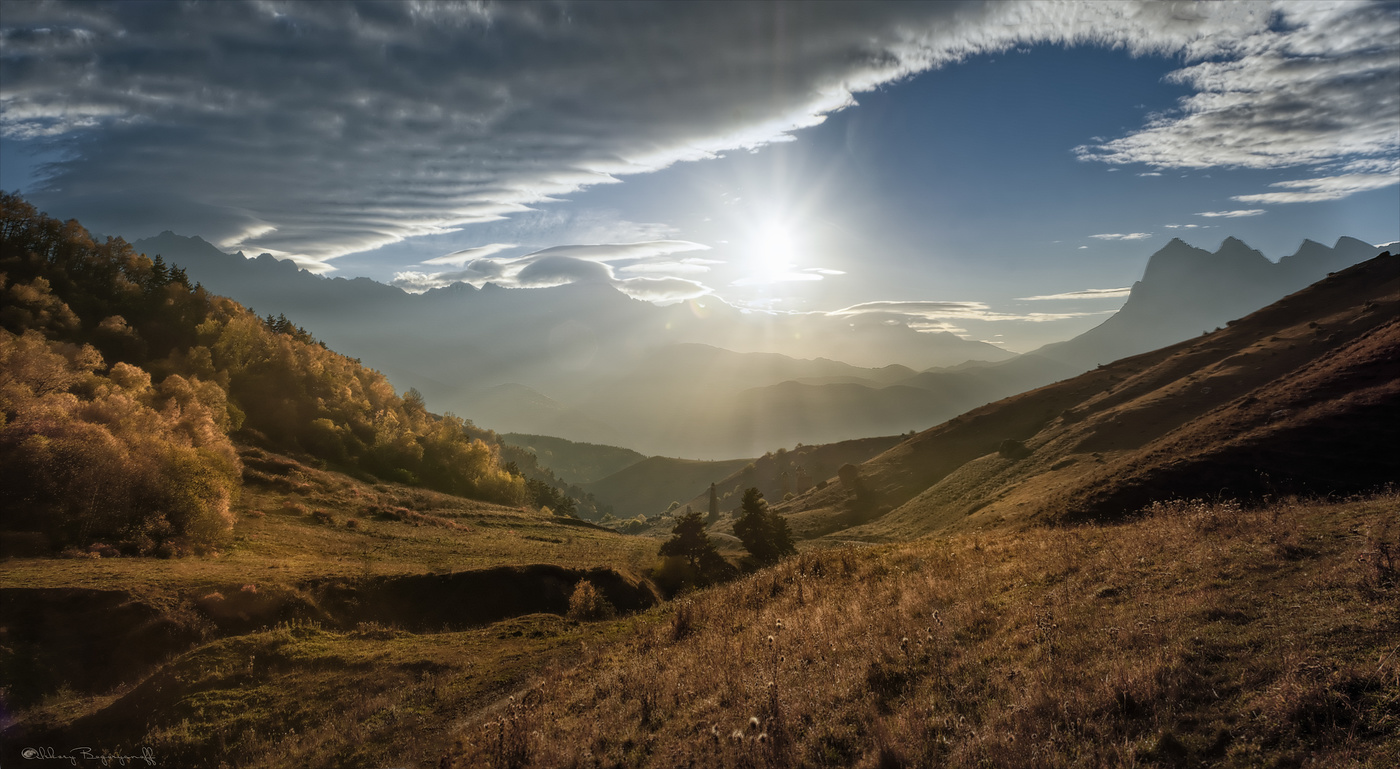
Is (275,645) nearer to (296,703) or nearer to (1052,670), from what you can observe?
(296,703)

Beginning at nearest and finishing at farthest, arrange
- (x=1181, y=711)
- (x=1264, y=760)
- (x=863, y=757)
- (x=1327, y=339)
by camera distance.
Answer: (x=1264, y=760), (x=1181, y=711), (x=863, y=757), (x=1327, y=339)

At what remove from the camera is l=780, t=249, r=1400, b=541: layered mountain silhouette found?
101 ft

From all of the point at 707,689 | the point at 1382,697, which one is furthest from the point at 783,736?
the point at 1382,697

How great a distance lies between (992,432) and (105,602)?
101051 mm

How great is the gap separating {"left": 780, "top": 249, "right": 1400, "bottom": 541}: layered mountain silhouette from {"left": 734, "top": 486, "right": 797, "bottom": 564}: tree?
584 inches

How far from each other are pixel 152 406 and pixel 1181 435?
95.2m

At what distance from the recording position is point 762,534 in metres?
54.5

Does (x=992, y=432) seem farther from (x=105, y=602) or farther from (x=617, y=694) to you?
(x=105, y=602)

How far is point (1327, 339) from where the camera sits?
5572 cm

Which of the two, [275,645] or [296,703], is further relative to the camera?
[275,645]

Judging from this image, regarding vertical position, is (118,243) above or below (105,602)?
above

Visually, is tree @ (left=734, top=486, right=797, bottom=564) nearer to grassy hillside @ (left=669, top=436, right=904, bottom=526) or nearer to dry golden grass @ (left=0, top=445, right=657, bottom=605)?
dry golden grass @ (left=0, top=445, right=657, bottom=605)

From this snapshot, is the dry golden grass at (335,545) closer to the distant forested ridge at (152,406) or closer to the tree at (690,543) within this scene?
the tree at (690,543)

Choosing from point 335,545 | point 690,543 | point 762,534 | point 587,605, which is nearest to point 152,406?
point 335,545
